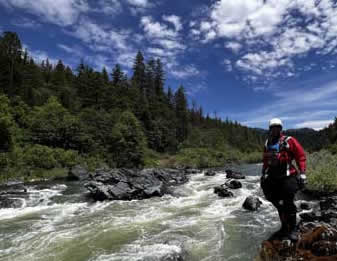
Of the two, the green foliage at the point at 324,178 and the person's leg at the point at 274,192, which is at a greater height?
the person's leg at the point at 274,192

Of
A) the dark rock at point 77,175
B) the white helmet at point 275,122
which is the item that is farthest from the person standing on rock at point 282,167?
the dark rock at point 77,175

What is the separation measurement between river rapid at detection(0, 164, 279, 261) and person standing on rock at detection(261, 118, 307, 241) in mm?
2230

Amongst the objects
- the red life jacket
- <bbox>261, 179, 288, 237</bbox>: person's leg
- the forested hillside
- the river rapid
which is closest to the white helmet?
the red life jacket

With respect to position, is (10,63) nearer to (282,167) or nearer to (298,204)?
(298,204)

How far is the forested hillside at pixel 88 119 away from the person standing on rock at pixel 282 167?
2572cm

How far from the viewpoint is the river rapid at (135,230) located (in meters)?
6.93

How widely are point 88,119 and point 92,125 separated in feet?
5.41

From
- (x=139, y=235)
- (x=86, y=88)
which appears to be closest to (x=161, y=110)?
(x=86, y=88)

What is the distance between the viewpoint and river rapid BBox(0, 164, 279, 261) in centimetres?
693

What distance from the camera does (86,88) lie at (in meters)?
53.2

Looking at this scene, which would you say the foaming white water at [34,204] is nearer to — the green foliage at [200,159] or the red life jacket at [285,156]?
the red life jacket at [285,156]

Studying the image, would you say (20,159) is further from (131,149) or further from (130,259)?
(130,259)

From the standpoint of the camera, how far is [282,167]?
5.13m

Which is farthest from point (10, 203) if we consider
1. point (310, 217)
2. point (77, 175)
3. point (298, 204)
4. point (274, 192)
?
point (298, 204)
